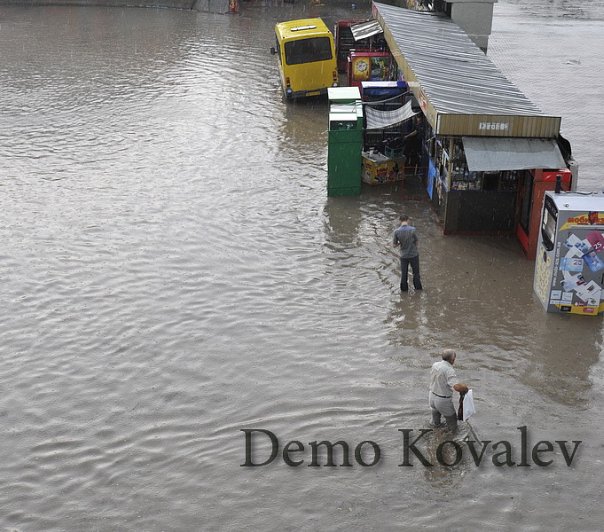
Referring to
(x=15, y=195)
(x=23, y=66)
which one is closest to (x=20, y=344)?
(x=15, y=195)

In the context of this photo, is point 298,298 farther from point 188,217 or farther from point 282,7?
point 282,7

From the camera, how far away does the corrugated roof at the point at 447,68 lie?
1538cm

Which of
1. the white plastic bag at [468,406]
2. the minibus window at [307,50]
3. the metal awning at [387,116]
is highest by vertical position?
the minibus window at [307,50]

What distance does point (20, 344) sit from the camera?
1203 centimetres

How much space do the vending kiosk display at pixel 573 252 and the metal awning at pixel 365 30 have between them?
15458mm

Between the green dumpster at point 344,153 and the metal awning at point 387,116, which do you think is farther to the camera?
the metal awning at point 387,116

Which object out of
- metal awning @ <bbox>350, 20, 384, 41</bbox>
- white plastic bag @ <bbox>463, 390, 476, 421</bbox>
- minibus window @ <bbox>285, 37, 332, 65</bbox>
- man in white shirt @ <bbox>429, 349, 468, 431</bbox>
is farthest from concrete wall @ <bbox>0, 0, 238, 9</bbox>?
white plastic bag @ <bbox>463, 390, 476, 421</bbox>

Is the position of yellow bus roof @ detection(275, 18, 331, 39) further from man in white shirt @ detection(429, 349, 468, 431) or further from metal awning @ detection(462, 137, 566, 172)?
man in white shirt @ detection(429, 349, 468, 431)

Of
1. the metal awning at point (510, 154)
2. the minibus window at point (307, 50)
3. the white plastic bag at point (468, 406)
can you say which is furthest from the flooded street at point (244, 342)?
the minibus window at point (307, 50)

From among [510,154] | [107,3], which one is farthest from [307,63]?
[107,3]

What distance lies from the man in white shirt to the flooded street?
1.12 feet

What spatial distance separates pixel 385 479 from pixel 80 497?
10.1 feet

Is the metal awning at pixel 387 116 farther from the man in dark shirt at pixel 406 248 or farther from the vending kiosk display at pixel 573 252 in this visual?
the vending kiosk display at pixel 573 252

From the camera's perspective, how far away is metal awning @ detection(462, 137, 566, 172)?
46.2 feet
